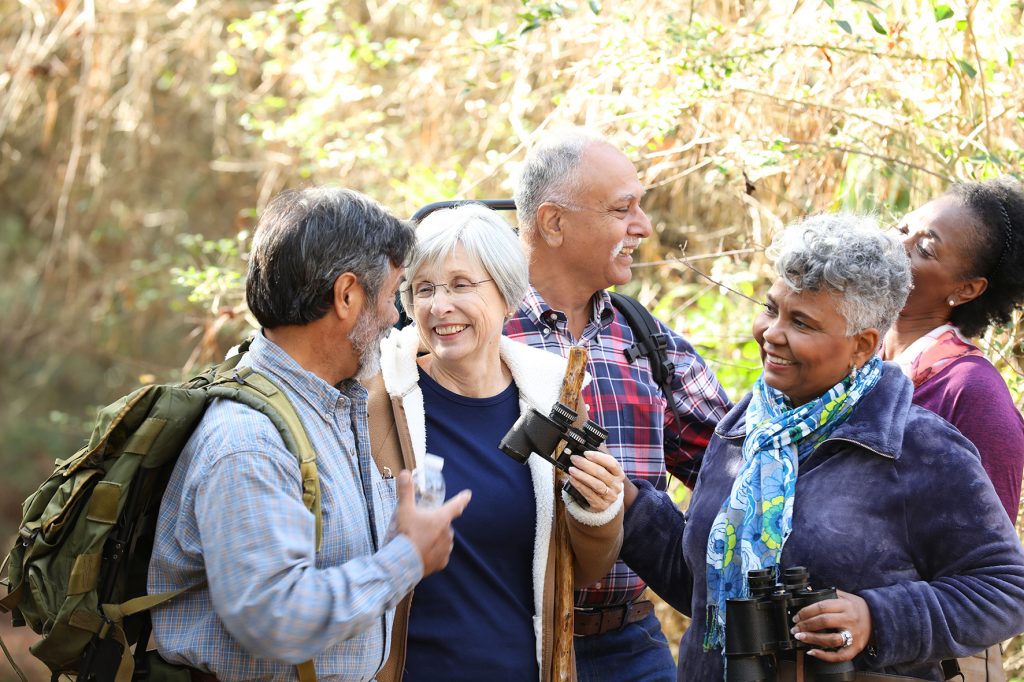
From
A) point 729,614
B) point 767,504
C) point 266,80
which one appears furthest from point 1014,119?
point 266,80

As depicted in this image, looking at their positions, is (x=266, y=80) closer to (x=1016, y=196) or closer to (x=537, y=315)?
(x=537, y=315)

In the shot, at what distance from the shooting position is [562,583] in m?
2.78

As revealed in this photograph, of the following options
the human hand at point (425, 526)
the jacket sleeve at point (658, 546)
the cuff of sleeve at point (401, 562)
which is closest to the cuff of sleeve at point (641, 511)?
the jacket sleeve at point (658, 546)

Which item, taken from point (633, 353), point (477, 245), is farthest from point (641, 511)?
point (477, 245)

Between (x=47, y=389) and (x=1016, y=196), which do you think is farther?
(x=47, y=389)

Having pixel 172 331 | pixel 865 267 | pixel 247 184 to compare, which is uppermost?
pixel 865 267

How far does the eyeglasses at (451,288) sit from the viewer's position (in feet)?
9.35

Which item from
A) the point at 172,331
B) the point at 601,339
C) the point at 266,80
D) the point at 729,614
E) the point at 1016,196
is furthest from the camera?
the point at 172,331

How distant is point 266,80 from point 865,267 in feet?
18.2

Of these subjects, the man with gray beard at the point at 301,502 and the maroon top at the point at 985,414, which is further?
the maroon top at the point at 985,414

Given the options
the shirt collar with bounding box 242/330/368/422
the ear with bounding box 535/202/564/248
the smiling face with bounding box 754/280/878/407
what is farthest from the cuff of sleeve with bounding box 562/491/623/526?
the ear with bounding box 535/202/564/248

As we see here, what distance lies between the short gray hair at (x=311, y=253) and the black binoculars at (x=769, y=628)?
1.05 metres

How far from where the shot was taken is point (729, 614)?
2490mm

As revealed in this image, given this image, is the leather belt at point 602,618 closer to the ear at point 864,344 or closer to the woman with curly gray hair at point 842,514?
the woman with curly gray hair at point 842,514
